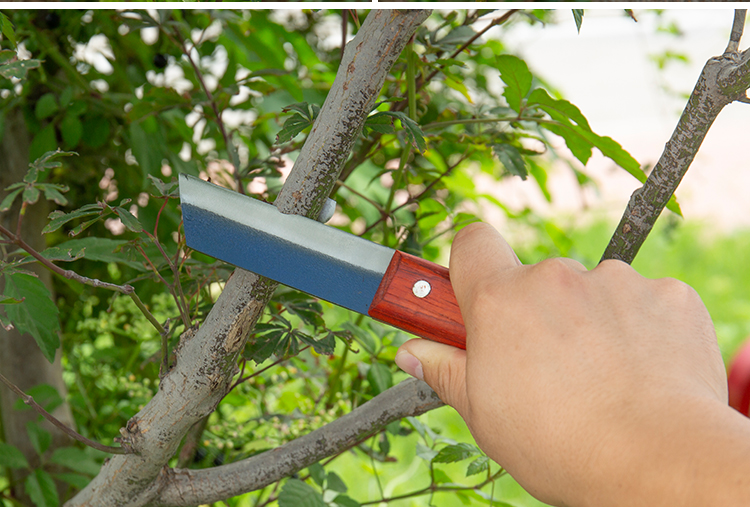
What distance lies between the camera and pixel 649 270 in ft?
6.02

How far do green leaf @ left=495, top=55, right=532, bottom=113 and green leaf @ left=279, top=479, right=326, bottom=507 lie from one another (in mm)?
401

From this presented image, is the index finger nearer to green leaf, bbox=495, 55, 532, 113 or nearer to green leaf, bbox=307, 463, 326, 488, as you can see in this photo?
green leaf, bbox=495, 55, 532, 113

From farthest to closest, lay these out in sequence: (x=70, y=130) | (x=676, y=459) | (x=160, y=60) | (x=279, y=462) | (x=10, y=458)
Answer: (x=160, y=60) → (x=70, y=130) → (x=10, y=458) → (x=279, y=462) → (x=676, y=459)

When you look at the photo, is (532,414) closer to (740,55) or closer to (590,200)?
(740,55)

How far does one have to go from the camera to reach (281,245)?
399 mm

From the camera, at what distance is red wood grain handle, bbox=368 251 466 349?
41 centimetres

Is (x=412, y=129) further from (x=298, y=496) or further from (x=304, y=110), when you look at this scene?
(x=298, y=496)

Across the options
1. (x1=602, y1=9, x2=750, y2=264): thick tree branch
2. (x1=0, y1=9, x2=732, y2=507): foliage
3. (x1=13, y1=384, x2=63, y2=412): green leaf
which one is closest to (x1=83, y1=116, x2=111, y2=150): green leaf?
(x1=0, y1=9, x2=732, y2=507): foliage

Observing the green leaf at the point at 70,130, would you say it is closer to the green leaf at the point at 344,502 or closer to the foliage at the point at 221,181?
the foliage at the point at 221,181

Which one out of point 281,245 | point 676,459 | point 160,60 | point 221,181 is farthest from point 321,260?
point 160,60

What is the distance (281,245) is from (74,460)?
42 cm

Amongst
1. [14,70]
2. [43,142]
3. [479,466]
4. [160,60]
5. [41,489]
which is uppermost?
[160,60]

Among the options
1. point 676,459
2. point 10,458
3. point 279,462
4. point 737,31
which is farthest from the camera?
point 10,458

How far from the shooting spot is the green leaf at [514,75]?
0.51 metres
